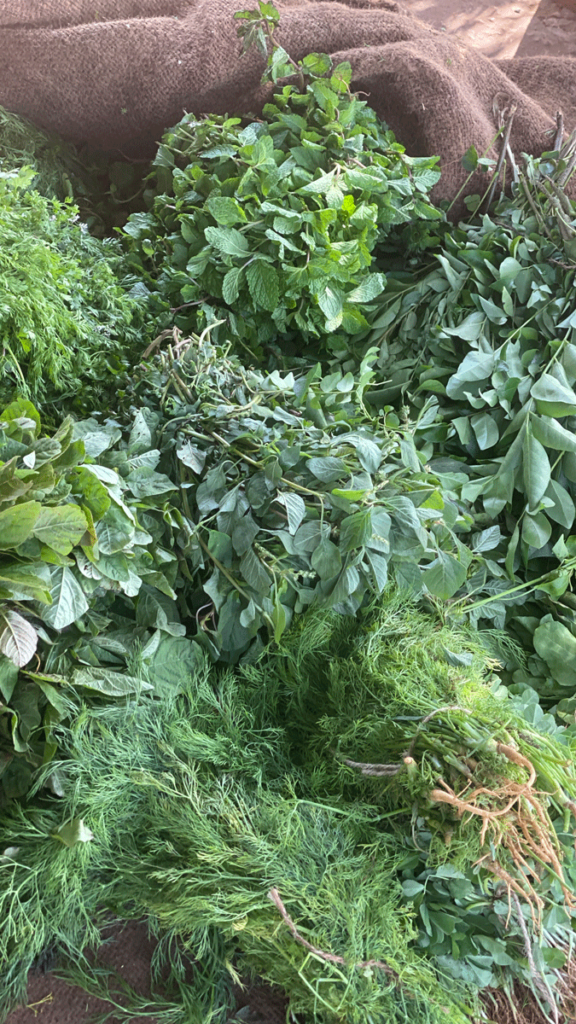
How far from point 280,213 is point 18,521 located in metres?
0.68

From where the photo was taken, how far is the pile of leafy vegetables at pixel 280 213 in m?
1.04

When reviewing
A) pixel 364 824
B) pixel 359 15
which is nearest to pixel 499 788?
pixel 364 824

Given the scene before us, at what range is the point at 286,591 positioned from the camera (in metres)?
0.87

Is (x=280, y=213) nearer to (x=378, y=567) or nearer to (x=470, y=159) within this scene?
(x=470, y=159)

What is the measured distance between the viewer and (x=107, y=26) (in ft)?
3.84

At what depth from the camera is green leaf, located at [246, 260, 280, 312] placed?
1.05 m

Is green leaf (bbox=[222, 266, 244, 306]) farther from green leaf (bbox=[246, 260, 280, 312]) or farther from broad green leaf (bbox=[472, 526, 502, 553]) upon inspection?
broad green leaf (bbox=[472, 526, 502, 553])

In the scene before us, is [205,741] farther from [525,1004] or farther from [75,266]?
[75,266]

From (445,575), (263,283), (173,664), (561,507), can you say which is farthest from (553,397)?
(173,664)

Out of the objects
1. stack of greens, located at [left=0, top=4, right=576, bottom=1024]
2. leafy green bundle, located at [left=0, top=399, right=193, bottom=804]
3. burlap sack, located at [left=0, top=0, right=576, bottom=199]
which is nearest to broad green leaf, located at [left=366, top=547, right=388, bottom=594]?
stack of greens, located at [left=0, top=4, right=576, bottom=1024]

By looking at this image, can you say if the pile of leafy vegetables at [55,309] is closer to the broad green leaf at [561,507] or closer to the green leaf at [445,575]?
the green leaf at [445,575]

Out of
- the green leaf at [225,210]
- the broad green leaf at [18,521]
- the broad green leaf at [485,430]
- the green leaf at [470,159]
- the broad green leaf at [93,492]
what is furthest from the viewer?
the green leaf at [470,159]

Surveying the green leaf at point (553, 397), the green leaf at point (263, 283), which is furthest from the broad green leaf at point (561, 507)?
the green leaf at point (263, 283)

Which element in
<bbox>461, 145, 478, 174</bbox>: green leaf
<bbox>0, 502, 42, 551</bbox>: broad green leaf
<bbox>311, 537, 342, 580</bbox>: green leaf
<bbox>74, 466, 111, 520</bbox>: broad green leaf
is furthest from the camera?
<bbox>461, 145, 478, 174</bbox>: green leaf
